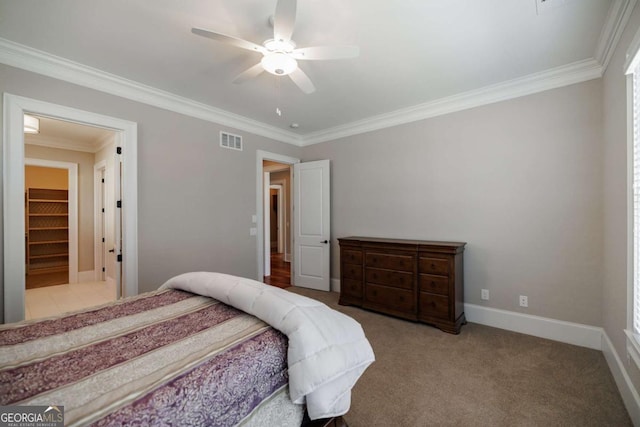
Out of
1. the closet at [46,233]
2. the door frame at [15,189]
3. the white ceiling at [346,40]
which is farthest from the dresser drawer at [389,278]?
the closet at [46,233]

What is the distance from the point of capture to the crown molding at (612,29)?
1.72 m

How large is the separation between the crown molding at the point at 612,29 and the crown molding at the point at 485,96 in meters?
0.17

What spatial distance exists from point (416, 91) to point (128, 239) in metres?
3.57

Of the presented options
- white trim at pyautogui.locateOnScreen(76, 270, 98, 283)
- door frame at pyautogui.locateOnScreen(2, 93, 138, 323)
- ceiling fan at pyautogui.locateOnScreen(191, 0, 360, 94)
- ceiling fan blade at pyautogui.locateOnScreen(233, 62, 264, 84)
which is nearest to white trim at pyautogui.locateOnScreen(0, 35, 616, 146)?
door frame at pyautogui.locateOnScreen(2, 93, 138, 323)

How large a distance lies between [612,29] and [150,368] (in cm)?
351

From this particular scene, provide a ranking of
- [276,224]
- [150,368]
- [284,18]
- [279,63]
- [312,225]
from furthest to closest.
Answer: [276,224] → [312,225] → [279,63] → [284,18] → [150,368]

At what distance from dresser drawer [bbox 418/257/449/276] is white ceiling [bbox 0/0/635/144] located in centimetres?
193

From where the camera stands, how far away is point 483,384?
1997 mm

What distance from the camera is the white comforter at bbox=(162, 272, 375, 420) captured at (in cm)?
115

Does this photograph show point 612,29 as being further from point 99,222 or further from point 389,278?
point 99,222

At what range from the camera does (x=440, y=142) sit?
3.37 metres

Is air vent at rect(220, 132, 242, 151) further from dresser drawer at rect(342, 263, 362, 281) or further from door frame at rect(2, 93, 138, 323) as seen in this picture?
dresser drawer at rect(342, 263, 362, 281)

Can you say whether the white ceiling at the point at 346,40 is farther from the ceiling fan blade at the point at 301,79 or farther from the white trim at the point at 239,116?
the ceiling fan blade at the point at 301,79

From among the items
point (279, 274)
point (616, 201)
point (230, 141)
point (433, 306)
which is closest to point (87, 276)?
point (279, 274)
